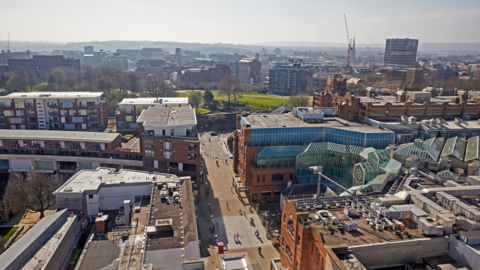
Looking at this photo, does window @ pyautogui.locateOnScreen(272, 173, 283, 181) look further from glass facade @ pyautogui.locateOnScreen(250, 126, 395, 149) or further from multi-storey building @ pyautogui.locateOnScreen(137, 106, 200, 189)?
multi-storey building @ pyautogui.locateOnScreen(137, 106, 200, 189)

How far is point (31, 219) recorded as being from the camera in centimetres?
5034

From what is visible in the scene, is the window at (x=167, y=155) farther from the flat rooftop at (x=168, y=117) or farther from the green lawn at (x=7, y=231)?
the green lawn at (x=7, y=231)

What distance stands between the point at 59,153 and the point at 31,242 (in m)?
35.3

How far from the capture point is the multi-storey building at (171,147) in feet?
191

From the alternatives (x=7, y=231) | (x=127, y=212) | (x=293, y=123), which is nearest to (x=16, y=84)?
(x=7, y=231)

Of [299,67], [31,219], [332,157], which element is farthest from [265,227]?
[299,67]

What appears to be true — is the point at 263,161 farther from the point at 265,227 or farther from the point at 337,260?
the point at 337,260

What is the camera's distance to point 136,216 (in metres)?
39.4

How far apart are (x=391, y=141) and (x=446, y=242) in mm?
32051

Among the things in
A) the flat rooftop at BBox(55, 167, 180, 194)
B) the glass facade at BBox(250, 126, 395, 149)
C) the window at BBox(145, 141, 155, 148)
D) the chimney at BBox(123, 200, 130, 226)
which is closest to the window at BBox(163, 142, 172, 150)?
the window at BBox(145, 141, 155, 148)

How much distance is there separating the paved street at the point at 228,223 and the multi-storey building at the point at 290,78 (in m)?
115

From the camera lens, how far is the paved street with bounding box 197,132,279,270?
43.6 metres

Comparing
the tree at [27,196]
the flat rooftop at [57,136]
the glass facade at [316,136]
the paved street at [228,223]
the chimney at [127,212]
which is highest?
the glass facade at [316,136]

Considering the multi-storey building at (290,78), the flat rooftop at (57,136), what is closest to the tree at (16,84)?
the flat rooftop at (57,136)
